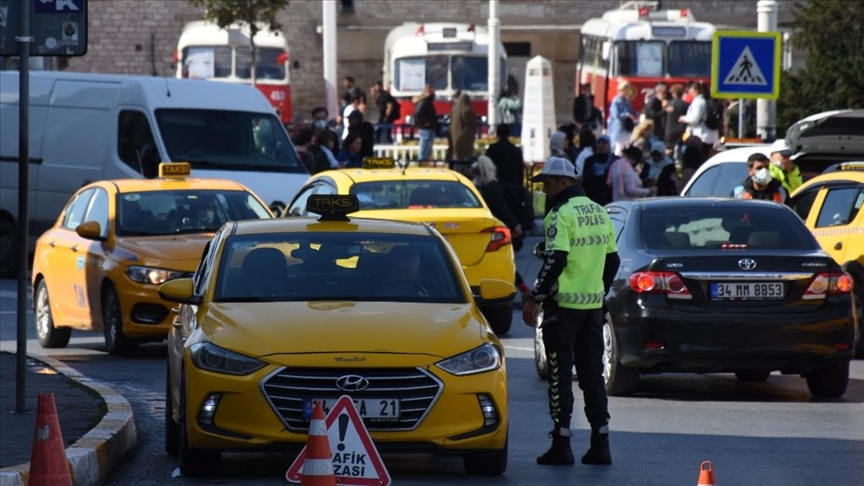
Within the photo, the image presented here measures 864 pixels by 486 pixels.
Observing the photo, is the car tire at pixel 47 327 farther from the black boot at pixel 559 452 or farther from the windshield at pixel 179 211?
the black boot at pixel 559 452

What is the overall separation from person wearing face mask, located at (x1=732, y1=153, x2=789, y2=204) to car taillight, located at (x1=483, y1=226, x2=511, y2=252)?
97.1 inches

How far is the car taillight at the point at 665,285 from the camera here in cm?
1292

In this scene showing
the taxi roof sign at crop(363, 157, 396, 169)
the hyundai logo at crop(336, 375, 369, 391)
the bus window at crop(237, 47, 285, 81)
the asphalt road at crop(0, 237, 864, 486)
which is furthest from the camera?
the bus window at crop(237, 47, 285, 81)

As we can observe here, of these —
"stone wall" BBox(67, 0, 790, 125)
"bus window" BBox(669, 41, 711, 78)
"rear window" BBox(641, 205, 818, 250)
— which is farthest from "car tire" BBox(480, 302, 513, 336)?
"stone wall" BBox(67, 0, 790, 125)

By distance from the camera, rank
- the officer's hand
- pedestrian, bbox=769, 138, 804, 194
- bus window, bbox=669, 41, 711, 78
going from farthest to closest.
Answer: bus window, bbox=669, 41, 711, 78 < pedestrian, bbox=769, 138, 804, 194 < the officer's hand

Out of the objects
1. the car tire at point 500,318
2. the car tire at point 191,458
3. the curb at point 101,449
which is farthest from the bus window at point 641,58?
the car tire at point 191,458

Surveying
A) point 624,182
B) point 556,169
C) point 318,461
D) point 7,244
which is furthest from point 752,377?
point 7,244

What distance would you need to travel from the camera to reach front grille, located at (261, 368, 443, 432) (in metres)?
9.17

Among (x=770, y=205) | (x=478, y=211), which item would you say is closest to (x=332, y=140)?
(x=478, y=211)

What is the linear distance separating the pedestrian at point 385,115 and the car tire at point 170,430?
28.2 meters

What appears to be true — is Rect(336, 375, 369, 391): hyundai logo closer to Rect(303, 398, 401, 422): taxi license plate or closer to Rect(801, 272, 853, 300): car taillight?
Rect(303, 398, 401, 422): taxi license plate

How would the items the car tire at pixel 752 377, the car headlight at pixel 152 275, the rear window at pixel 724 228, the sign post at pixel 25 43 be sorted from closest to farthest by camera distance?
the sign post at pixel 25 43
the rear window at pixel 724 228
the car tire at pixel 752 377
the car headlight at pixel 152 275

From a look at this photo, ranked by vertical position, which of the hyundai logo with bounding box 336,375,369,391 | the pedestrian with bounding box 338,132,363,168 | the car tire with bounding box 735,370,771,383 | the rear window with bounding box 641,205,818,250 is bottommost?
the car tire with bounding box 735,370,771,383

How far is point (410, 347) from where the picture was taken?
9359mm
